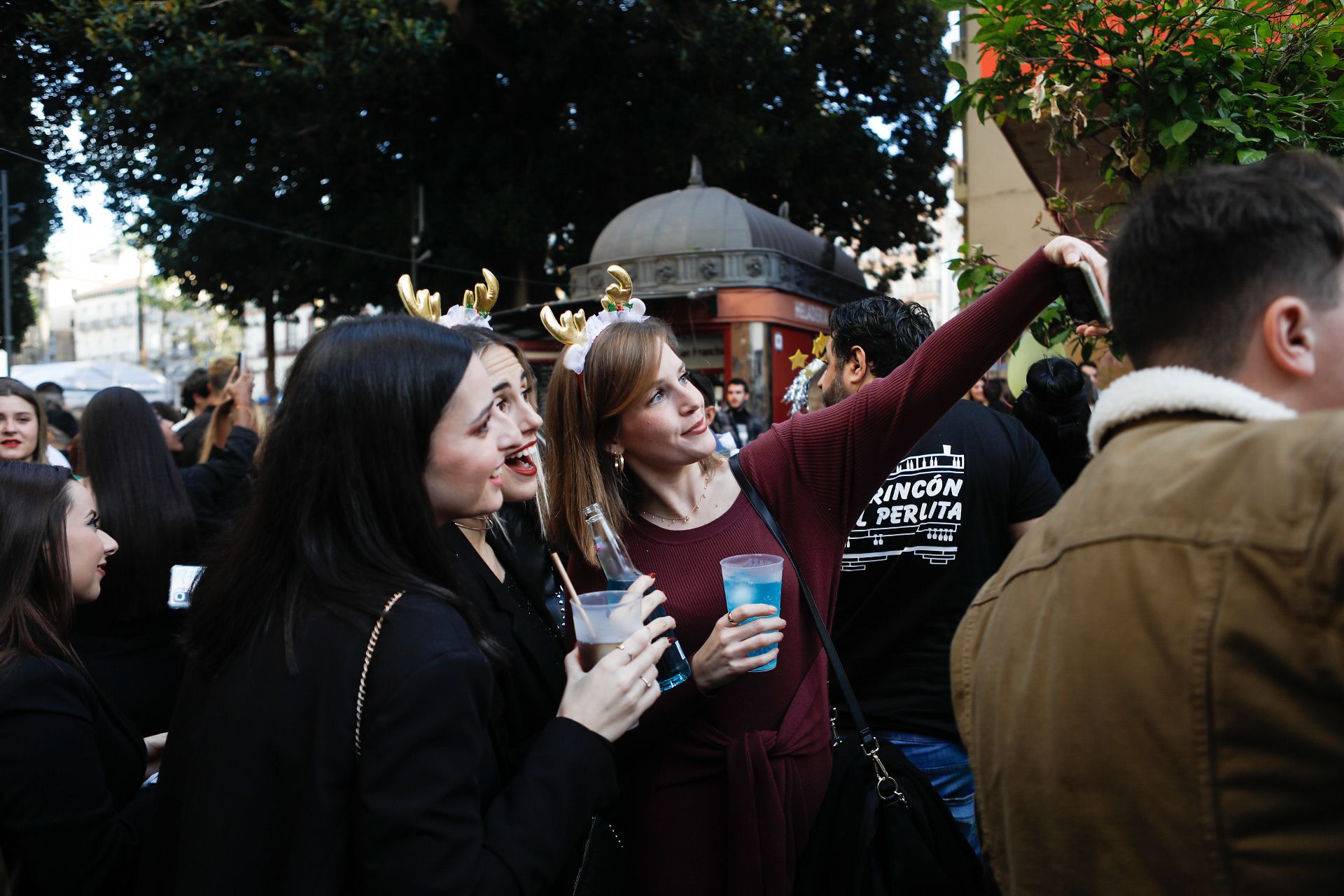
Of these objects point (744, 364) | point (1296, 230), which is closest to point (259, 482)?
point (1296, 230)

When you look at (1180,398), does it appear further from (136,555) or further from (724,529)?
(136,555)

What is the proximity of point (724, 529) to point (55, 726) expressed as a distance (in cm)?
145

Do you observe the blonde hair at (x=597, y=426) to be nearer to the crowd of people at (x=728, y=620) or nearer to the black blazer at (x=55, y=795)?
the crowd of people at (x=728, y=620)

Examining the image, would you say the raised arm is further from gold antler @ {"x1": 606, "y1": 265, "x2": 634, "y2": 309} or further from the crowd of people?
gold antler @ {"x1": 606, "y1": 265, "x2": 634, "y2": 309}

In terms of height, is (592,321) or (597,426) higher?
(592,321)

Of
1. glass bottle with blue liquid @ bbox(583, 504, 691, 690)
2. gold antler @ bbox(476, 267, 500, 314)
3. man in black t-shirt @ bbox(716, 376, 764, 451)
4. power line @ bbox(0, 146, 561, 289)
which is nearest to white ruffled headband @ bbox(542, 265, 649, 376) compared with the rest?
gold antler @ bbox(476, 267, 500, 314)

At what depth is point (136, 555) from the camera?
333 cm

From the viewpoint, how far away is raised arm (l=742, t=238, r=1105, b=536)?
195 centimetres

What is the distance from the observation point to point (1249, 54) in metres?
2.18

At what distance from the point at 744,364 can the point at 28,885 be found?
12.6 m

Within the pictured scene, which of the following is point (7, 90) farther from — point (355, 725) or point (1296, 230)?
point (1296, 230)

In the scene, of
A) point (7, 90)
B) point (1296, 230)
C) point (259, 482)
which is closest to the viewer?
point (1296, 230)

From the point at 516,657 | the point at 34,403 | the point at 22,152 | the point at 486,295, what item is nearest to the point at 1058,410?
the point at 486,295

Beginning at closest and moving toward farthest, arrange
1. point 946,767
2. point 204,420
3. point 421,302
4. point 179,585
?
1. point 946,767
2. point 421,302
3. point 179,585
4. point 204,420
